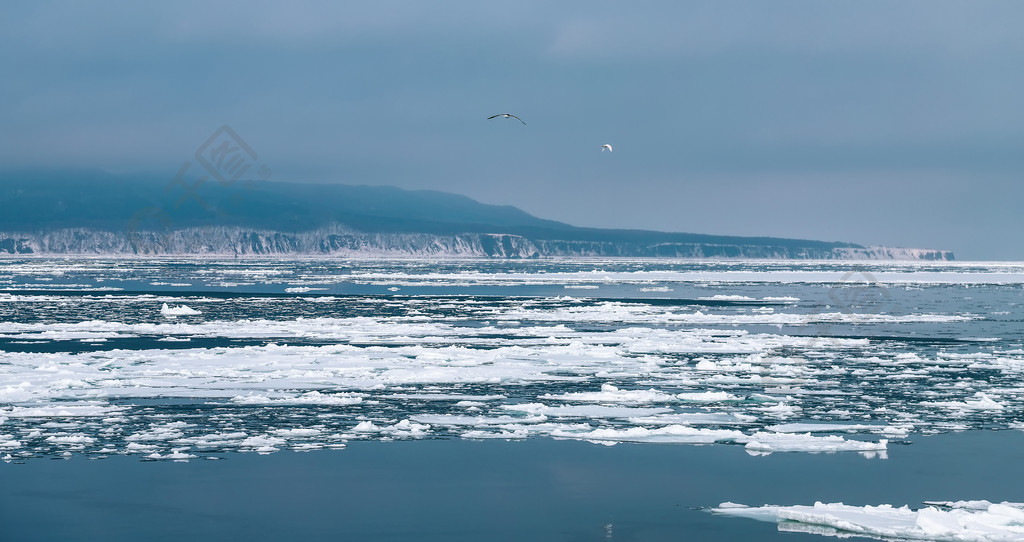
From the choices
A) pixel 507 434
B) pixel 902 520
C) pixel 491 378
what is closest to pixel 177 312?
pixel 491 378

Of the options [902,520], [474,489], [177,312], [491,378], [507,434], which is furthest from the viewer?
[177,312]

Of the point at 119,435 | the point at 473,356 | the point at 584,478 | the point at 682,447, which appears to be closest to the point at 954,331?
the point at 473,356

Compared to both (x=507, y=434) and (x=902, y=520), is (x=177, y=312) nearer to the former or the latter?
(x=507, y=434)

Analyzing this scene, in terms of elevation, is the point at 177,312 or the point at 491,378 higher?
the point at 491,378

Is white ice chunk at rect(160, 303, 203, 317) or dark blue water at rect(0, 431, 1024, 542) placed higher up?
dark blue water at rect(0, 431, 1024, 542)

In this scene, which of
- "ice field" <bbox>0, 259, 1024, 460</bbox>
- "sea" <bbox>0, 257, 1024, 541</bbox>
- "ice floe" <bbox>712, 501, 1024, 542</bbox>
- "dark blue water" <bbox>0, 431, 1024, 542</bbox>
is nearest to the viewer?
"ice floe" <bbox>712, 501, 1024, 542</bbox>

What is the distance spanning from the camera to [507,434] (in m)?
14.0

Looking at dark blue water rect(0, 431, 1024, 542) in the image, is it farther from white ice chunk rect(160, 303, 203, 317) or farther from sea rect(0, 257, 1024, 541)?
white ice chunk rect(160, 303, 203, 317)

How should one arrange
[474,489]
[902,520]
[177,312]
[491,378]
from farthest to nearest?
[177,312]
[491,378]
[474,489]
[902,520]

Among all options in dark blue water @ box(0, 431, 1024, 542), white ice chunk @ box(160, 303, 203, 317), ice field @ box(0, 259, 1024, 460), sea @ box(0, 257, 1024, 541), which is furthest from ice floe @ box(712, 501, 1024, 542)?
white ice chunk @ box(160, 303, 203, 317)

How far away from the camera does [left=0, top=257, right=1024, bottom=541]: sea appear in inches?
396

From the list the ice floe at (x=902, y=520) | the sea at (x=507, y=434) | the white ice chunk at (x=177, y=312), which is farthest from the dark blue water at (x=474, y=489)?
the white ice chunk at (x=177, y=312)

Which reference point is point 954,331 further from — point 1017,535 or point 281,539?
point 281,539

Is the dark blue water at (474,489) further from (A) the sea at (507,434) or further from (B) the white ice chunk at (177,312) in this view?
(B) the white ice chunk at (177,312)
